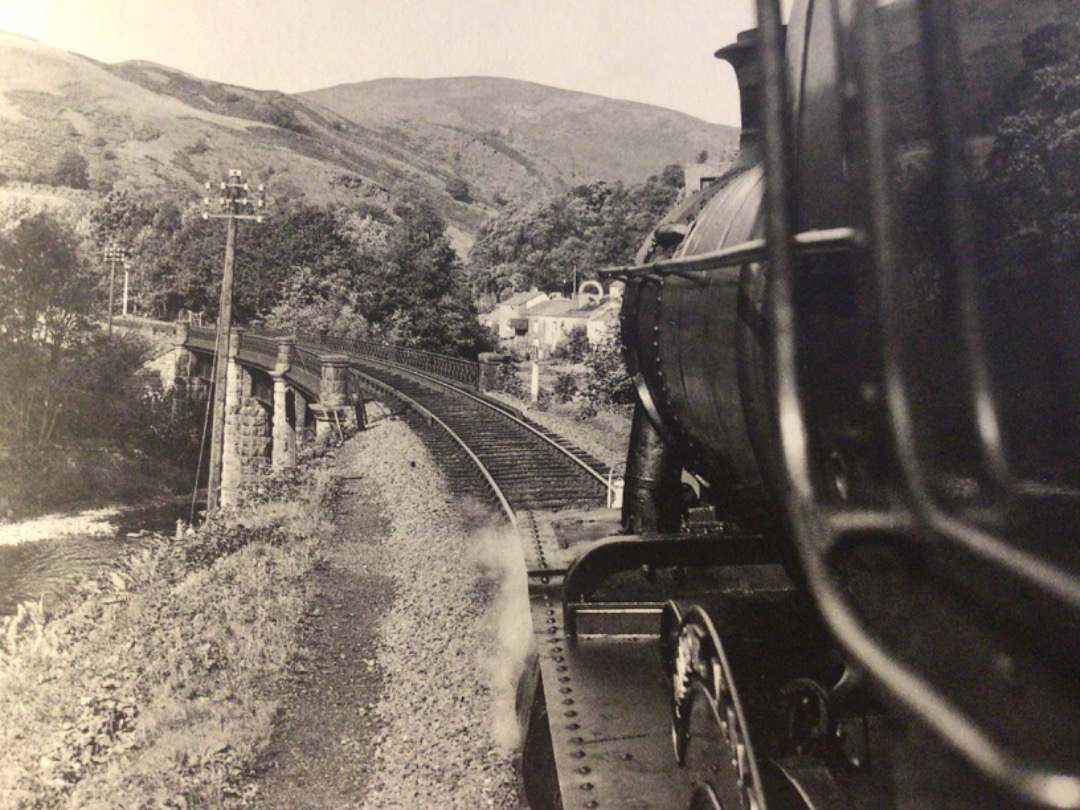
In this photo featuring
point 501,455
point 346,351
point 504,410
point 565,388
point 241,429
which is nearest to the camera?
point 501,455

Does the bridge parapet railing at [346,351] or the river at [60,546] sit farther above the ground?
the bridge parapet railing at [346,351]

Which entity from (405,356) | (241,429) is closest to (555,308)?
(405,356)

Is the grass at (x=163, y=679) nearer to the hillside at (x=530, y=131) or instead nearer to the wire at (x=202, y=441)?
the wire at (x=202, y=441)

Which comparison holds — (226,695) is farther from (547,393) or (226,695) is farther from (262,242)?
(262,242)

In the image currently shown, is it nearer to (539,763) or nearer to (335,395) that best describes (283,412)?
(335,395)

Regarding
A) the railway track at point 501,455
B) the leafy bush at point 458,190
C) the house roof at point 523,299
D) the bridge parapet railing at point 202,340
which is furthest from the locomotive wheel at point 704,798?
the leafy bush at point 458,190

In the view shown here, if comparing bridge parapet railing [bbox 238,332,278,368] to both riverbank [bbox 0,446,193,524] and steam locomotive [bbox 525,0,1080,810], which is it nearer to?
riverbank [bbox 0,446,193,524]

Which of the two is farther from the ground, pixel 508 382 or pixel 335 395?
pixel 508 382

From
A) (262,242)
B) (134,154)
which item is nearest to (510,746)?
(262,242)
